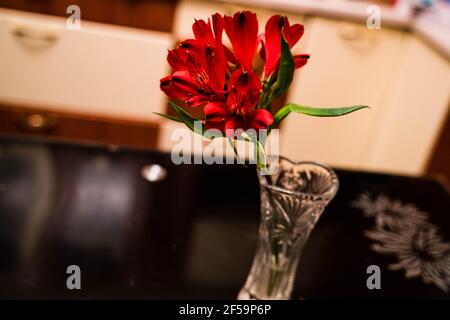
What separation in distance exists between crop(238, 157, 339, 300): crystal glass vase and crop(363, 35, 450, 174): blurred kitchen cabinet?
1181mm

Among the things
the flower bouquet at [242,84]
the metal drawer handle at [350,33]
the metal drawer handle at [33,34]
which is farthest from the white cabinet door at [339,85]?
the flower bouquet at [242,84]

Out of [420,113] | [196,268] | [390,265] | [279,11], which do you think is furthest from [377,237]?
[279,11]

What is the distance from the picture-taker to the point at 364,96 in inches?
85.0

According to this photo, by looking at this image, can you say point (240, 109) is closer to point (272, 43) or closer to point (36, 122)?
point (272, 43)

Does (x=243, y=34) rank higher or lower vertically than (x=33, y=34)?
lower

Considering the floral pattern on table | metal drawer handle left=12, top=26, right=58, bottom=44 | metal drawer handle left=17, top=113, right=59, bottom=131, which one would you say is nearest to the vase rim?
the floral pattern on table

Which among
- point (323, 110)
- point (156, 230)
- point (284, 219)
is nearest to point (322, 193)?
point (284, 219)

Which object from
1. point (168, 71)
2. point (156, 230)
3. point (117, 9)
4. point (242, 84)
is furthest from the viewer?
point (168, 71)

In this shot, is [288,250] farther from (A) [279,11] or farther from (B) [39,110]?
(B) [39,110]

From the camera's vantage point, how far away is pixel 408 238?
0.94 meters

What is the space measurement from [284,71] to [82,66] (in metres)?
1.61
